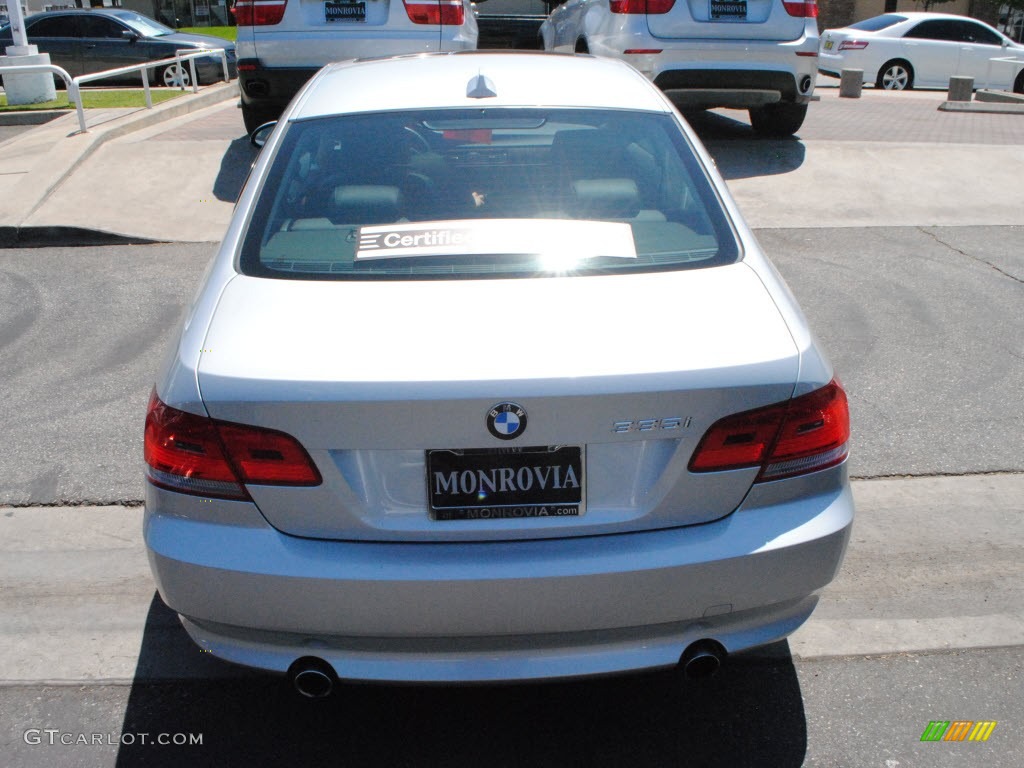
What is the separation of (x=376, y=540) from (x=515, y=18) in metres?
14.0

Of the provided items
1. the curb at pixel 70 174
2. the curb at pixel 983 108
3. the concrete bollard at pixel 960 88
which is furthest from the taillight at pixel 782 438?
the concrete bollard at pixel 960 88

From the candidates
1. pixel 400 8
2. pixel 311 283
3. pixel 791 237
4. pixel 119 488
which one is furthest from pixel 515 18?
pixel 311 283

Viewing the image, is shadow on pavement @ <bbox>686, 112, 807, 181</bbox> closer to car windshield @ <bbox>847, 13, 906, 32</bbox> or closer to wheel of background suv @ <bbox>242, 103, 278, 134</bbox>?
wheel of background suv @ <bbox>242, 103, 278, 134</bbox>

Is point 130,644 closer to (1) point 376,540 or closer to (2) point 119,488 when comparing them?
(2) point 119,488

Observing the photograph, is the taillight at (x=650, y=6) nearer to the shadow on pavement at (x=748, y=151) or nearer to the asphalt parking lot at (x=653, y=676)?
the shadow on pavement at (x=748, y=151)

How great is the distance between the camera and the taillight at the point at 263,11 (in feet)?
28.0

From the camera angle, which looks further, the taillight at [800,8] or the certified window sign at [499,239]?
the taillight at [800,8]

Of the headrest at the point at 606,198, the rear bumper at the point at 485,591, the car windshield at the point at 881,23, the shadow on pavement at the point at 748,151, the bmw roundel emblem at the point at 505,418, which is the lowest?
the shadow on pavement at the point at 748,151

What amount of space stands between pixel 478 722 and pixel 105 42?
18.4 m

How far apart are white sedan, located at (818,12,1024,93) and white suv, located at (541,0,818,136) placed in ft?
29.6

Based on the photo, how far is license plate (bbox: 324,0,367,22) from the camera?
864cm

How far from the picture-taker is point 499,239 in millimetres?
2848

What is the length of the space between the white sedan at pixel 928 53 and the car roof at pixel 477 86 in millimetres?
14865

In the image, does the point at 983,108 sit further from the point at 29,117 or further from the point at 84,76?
the point at 29,117
